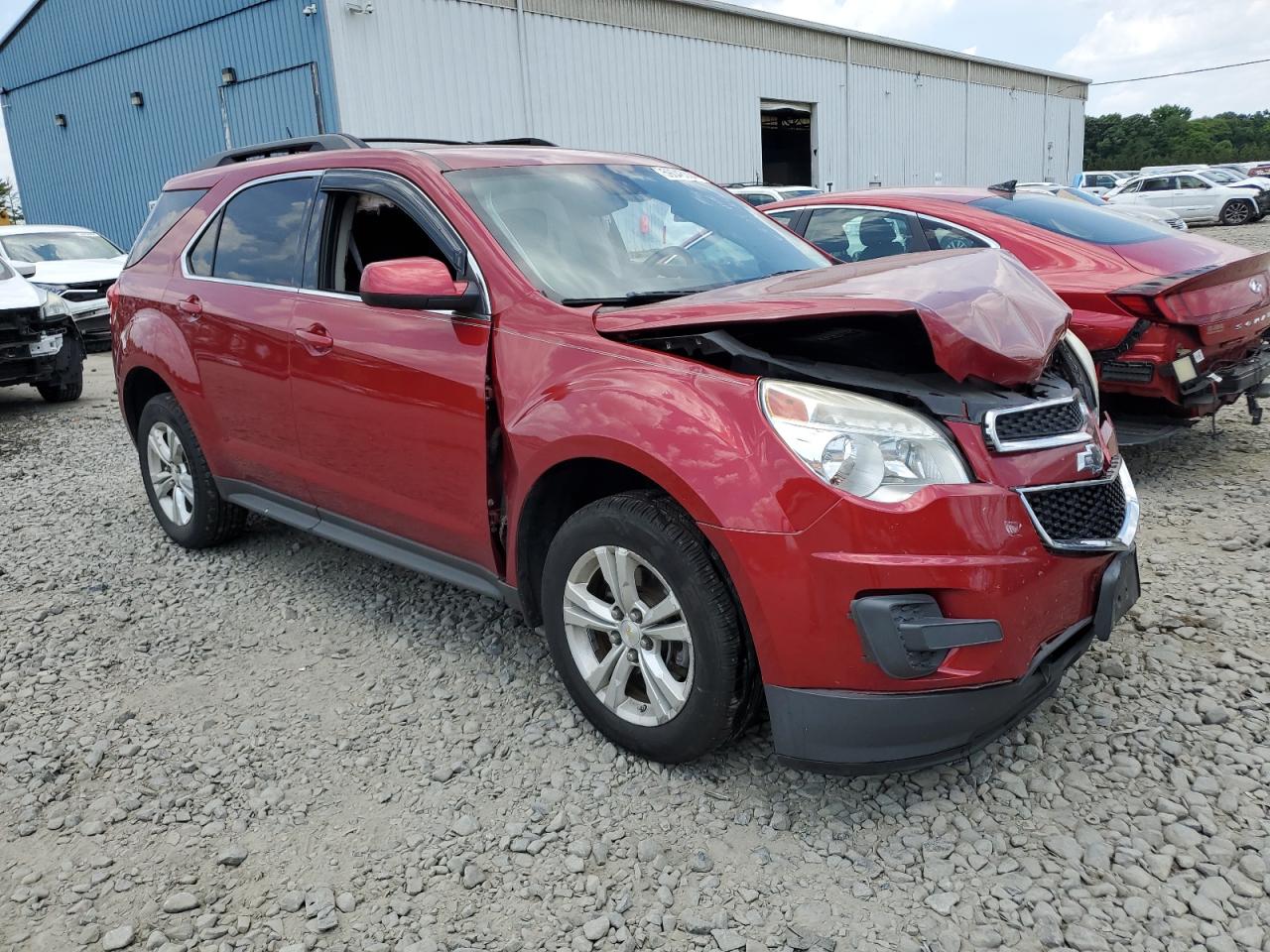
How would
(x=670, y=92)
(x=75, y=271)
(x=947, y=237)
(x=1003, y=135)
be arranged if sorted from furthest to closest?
(x=1003, y=135)
(x=670, y=92)
(x=75, y=271)
(x=947, y=237)

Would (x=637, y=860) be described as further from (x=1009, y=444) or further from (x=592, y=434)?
(x=1009, y=444)

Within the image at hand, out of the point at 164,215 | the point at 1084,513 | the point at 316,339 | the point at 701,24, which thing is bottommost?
the point at 1084,513

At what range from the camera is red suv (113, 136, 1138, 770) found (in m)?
2.34

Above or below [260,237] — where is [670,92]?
above

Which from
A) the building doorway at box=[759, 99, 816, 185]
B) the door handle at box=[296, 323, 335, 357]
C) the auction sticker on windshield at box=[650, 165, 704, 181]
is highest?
the building doorway at box=[759, 99, 816, 185]

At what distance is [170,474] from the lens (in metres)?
4.89

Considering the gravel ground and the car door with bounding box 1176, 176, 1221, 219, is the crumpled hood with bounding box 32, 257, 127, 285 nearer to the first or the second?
the gravel ground

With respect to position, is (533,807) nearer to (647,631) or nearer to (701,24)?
(647,631)

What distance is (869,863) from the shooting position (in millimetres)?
2453

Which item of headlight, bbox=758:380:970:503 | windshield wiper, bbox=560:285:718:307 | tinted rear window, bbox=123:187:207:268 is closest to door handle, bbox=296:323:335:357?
windshield wiper, bbox=560:285:718:307

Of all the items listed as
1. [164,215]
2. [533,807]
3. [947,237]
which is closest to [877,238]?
[947,237]

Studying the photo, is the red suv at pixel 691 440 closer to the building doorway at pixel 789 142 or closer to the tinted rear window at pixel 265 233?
the tinted rear window at pixel 265 233

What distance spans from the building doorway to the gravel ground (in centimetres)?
2293

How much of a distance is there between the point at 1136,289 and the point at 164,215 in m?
4.66
